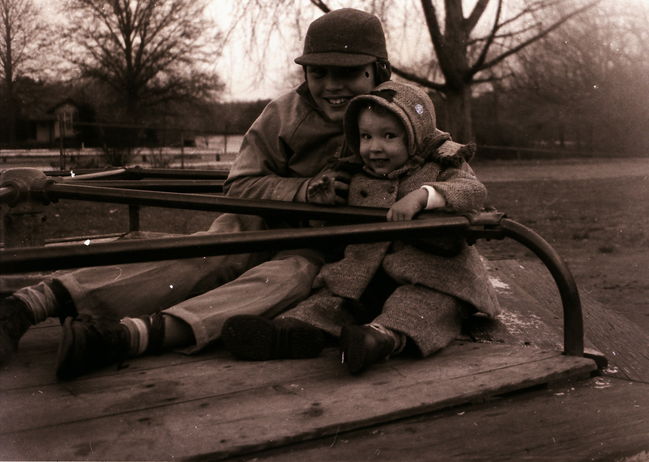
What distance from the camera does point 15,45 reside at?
14.3ft

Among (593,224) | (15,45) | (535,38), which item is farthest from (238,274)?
(535,38)

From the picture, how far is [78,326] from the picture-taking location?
65.9 inches

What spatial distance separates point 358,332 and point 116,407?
54 cm

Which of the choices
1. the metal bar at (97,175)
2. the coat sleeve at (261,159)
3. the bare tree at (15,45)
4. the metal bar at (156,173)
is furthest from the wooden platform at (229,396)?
the bare tree at (15,45)

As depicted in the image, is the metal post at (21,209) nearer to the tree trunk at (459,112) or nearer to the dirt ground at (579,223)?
the dirt ground at (579,223)

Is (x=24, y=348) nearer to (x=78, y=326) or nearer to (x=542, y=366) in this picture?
(x=78, y=326)

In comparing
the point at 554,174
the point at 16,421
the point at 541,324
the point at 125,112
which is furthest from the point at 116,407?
the point at 125,112

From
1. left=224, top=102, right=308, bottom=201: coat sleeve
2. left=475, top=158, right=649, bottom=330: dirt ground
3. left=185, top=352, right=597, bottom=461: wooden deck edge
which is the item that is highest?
left=224, top=102, right=308, bottom=201: coat sleeve

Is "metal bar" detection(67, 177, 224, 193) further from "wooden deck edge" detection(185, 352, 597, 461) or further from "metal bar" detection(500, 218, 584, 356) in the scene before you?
"wooden deck edge" detection(185, 352, 597, 461)

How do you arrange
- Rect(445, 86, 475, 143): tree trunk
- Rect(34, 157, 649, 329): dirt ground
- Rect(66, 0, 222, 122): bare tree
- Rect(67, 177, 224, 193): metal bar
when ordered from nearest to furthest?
1. Rect(67, 177, 224, 193): metal bar
2. Rect(34, 157, 649, 329): dirt ground
3. Rect(445, 86, 475, 143): tree trunk
4. Rect(66, 0, 222, 122): bare tree

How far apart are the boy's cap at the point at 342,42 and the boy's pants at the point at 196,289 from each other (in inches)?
24.4

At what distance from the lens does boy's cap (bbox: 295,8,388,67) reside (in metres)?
2.48

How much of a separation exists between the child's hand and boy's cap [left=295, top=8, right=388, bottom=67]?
1.98ft

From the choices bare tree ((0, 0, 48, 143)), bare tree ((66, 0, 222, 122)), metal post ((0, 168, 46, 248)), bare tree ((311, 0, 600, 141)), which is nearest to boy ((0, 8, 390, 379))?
metal post ((0, 168, 46, 248))
